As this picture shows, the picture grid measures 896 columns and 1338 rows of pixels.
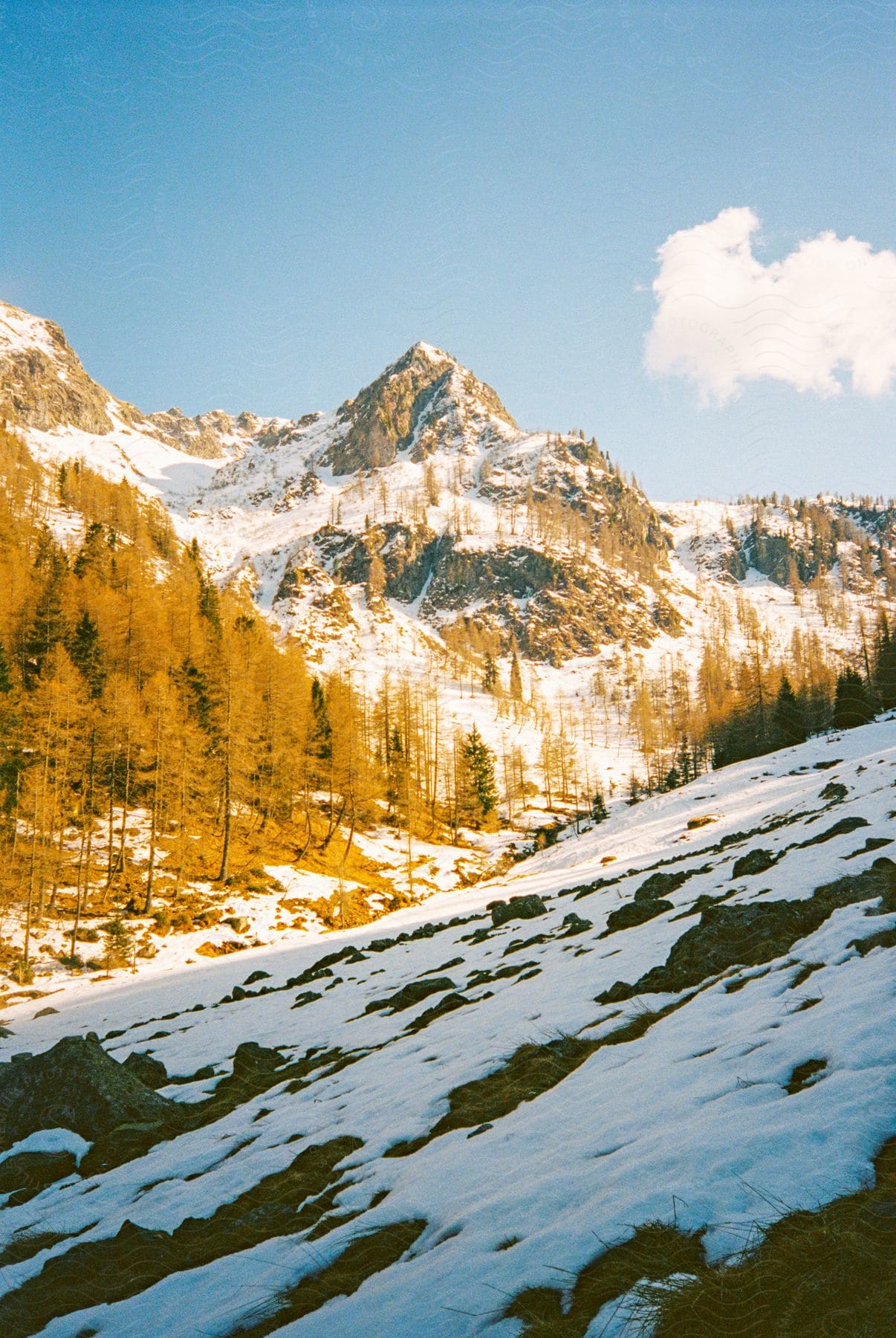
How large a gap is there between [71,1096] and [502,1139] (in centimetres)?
667

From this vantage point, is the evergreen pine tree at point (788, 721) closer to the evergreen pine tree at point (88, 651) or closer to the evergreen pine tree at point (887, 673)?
the evergreen pine tree at point (887, 673)

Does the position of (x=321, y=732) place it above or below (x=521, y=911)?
above

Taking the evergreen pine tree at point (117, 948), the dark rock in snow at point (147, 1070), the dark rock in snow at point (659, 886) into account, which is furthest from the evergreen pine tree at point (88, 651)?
the dark rock in snow at point (659, 886)

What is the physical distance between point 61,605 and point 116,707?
13230 millimetres

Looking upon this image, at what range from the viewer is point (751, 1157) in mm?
3221

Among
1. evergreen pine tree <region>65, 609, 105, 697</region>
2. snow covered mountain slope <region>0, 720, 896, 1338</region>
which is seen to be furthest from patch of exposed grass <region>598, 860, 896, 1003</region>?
evergreen pine tree <region>65, 609, 105, 697</region>

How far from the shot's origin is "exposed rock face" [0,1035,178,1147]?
8.05 meters

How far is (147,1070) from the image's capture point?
10.8m

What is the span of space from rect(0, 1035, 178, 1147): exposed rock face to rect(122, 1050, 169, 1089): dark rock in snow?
2105 millimetres

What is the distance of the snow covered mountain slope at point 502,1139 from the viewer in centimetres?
315

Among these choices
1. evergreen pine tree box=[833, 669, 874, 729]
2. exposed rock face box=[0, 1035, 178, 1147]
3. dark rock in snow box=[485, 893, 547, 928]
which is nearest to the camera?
exposed rock face box=[0, 1035, 178, 1147]

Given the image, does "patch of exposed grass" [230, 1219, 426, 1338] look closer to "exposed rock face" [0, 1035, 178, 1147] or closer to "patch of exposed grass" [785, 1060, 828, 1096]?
"patch of exposed grass" [785, 1060, 828, 1096]

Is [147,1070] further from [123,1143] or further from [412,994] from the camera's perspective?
[412,994]

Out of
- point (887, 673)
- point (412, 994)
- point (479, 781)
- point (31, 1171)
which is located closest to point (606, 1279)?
point (31, 1171)
